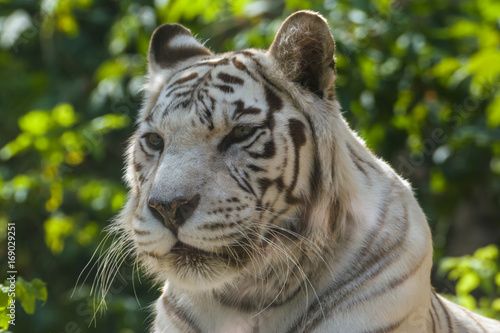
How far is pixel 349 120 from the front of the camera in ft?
14.2

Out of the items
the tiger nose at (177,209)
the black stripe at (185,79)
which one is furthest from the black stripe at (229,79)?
the tiger nose at (177,209)

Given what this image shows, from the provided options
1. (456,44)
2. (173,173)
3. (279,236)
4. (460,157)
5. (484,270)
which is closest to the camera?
(173,173)

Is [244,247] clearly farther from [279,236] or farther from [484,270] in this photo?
[484,270]

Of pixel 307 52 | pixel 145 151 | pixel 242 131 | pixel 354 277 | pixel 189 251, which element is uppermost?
pixel 307 52

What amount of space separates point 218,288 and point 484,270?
1718 mm

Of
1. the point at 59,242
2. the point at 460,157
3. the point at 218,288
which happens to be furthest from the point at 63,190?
the point at 218,288

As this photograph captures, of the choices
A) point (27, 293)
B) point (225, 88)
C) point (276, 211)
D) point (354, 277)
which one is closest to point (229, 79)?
point (225, 88)

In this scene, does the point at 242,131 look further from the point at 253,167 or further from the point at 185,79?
the point at 185,79

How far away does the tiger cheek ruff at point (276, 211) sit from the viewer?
1892 mm

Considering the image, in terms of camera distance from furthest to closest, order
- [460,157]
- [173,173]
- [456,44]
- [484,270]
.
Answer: [456,44] < [460,157] < [484,270] < [173,173]

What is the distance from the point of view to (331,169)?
6.63 ft

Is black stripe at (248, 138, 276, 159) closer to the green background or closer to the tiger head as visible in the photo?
the tiger head

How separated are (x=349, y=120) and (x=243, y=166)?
2477 millimetres

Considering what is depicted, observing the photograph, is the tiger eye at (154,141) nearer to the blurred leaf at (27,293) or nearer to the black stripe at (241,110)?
the black stripe at (241,110)
